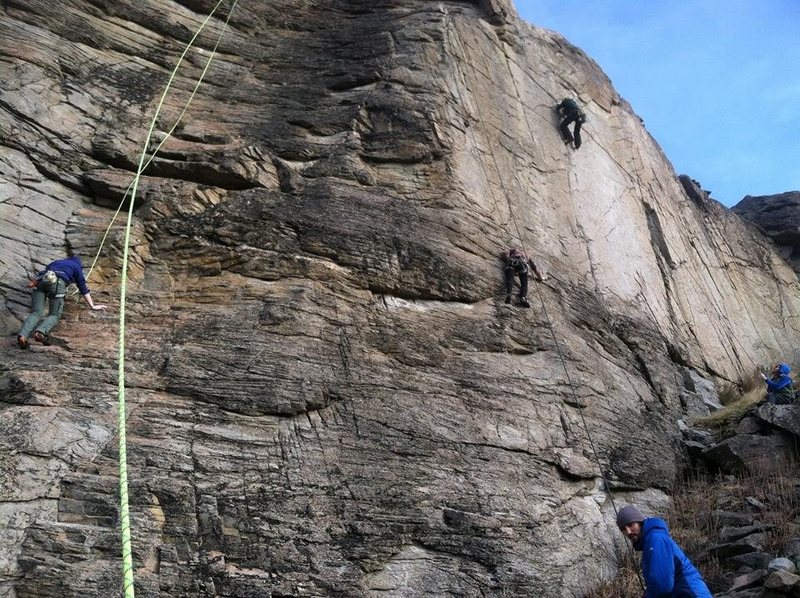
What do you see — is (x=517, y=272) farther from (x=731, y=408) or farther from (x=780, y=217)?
(x=780, y=217)

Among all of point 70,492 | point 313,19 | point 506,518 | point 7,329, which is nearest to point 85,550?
point 70,492

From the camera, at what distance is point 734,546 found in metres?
8.70

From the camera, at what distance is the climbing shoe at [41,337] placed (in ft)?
26.5

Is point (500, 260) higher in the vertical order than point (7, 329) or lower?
higher

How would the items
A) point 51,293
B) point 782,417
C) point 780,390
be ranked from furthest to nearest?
point 780,390
point 782,417
point 51,293

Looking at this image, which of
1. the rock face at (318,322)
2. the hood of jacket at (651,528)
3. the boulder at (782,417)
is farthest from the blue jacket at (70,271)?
the boulder at (782,417)

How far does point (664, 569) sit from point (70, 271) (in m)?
6.85

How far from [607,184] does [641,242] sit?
1486 millimetres

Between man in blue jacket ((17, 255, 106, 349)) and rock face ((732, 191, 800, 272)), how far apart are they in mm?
22046

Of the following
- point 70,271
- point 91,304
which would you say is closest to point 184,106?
point 70,271

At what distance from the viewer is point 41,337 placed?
26.5 ft

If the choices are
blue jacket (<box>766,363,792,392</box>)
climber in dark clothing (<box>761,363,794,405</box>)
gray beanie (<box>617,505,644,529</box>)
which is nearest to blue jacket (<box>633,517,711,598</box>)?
gray beanie (<box>617,505,644,529</box>)

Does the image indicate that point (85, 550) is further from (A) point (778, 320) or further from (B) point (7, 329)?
(A) point (778, 320)

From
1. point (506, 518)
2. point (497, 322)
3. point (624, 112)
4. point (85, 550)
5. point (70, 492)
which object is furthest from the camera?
point (624, 112)
